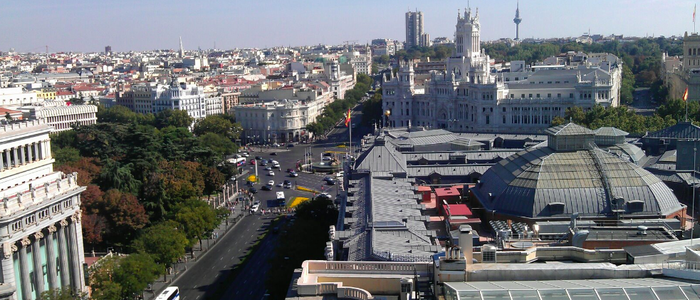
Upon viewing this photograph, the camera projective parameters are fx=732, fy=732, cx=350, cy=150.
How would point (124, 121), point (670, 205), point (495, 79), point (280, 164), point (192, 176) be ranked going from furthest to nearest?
point (124, 121) < point (495, 79) < point (280, 164) < point (192, 176) < point (670, 205)

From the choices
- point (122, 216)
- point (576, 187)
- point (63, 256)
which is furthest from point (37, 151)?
point (576, 187)

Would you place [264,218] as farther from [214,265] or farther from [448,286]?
[448,286]

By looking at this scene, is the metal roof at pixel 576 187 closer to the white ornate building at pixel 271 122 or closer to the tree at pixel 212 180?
the tree at pixel 212 180

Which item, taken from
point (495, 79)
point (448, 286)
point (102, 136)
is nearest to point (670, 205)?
point (448, 286)

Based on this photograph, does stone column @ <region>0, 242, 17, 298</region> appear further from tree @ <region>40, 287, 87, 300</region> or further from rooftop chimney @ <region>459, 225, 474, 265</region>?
rooftop chimney @ <region>459, 225, 474, 265</region>

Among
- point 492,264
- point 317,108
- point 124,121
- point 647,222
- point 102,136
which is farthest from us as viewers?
point 317,108

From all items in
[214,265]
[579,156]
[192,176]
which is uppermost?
[579,156]

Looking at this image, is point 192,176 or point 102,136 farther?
point 102,136

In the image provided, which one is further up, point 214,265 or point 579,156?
point 579,156
